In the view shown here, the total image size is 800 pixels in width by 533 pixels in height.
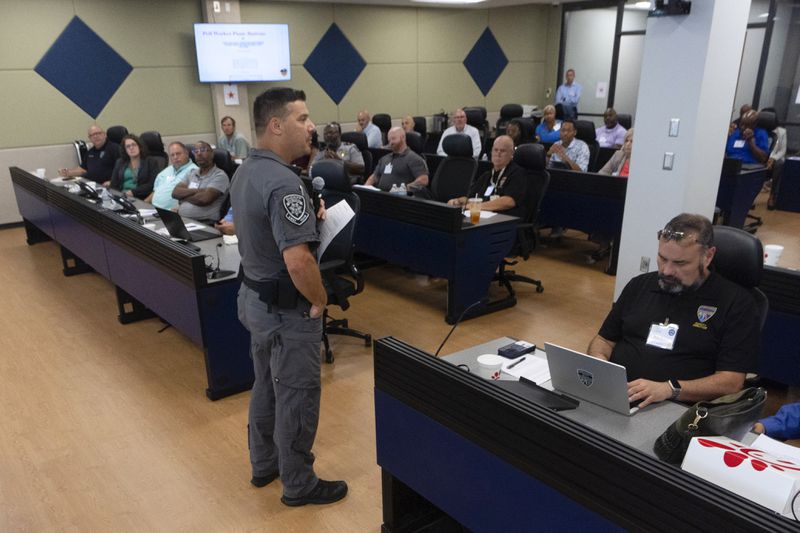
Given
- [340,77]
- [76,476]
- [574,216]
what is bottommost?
[76,476]

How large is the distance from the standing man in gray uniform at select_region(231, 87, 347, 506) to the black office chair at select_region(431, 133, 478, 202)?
3.10 m

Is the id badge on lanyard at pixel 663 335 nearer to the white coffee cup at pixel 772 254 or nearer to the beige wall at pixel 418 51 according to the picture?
the white coffee cup at pixel 772 254

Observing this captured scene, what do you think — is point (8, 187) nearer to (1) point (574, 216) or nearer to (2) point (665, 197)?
(1) point (574, 216)

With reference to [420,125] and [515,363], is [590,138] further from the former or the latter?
[515,363]

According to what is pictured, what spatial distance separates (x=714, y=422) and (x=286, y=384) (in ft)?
4.91

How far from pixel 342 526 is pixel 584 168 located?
486 cm

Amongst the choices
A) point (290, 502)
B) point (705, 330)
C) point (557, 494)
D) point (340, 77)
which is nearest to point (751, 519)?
point (557, 494)

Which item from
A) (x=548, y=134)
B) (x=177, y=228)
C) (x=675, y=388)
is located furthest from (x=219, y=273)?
(x=548, y=134)

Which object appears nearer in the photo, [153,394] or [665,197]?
[153,394]

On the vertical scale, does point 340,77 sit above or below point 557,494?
above

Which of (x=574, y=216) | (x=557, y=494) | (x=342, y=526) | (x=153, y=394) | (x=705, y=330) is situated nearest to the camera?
(x=557, y=494)

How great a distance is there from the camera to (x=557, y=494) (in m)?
1.50

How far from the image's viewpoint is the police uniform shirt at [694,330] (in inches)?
78.7

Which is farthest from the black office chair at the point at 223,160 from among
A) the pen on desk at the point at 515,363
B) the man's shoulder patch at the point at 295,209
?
the pen on desk at the point at 515,363
